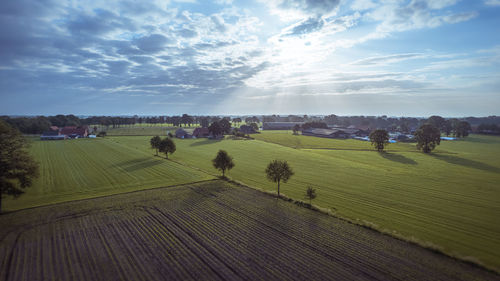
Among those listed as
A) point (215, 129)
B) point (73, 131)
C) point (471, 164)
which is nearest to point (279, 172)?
point (471, 164)

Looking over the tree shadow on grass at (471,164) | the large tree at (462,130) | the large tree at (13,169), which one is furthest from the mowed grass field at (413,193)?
the large tree at (462,130)

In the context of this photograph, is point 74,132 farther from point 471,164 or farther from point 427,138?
point 471,164

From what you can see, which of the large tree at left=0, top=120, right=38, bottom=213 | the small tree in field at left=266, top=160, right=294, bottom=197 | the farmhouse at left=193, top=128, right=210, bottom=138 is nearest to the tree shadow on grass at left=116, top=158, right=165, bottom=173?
the large tree at left=0, top=120, right=38, bottom=213

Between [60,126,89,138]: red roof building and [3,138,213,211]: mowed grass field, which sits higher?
[60,126,89,138]: red roof building

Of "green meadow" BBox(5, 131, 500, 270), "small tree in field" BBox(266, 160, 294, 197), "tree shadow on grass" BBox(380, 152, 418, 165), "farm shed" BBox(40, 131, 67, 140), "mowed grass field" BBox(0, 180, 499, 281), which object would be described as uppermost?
"farm shed" BBox(40, 131, 67, 140)

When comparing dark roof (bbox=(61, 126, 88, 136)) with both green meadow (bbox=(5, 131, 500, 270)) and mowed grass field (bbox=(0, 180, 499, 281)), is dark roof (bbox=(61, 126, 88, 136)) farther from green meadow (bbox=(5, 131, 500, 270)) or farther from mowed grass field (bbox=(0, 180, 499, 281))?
mowed grass field (bbox=(0, 180, 499, 281))

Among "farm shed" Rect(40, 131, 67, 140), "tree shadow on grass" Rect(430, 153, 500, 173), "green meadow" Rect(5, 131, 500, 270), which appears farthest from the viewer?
"farm shed" Rect(40, 131, 67, 140)

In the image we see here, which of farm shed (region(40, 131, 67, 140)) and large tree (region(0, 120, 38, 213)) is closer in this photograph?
large tree (region(0, 120, 38, 213))

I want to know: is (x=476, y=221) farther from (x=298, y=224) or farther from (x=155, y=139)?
(x=155, y=139)
